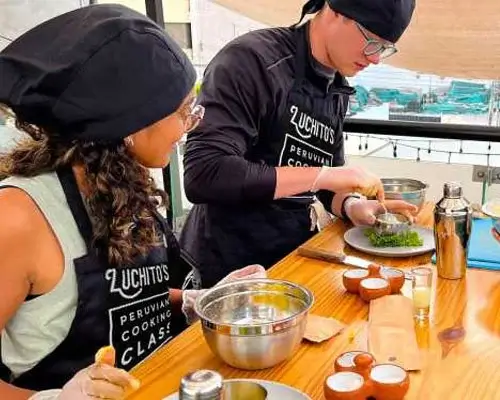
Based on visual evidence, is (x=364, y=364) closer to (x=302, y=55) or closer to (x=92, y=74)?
(x=92, y=74)

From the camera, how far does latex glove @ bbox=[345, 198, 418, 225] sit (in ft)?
5.65

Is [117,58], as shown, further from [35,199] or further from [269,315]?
[269,315]

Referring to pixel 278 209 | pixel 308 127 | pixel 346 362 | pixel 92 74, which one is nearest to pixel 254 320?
pixel 346 362

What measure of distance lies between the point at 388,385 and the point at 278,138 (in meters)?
0.99

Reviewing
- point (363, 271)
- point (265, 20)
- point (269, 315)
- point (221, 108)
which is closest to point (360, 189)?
point (363, 271)

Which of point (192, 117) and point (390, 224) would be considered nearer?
point (192, 117)

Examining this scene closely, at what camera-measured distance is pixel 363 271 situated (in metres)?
1.38

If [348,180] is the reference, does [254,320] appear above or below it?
below

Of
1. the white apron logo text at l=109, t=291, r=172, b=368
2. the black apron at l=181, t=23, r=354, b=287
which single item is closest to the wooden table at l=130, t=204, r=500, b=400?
the white apron logo text at l=109, t=291, r=172, b=368

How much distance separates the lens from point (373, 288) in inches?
50.7

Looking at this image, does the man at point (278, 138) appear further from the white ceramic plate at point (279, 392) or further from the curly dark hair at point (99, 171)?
the white ceramic plate at point (279, 392)

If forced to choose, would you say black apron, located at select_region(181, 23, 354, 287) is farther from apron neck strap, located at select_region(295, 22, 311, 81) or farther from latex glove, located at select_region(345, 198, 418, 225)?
latex glove, located at select_region(345, 198, 418, 225)

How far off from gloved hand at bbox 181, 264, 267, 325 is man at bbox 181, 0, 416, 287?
0.33 metres

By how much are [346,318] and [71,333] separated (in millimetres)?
549
